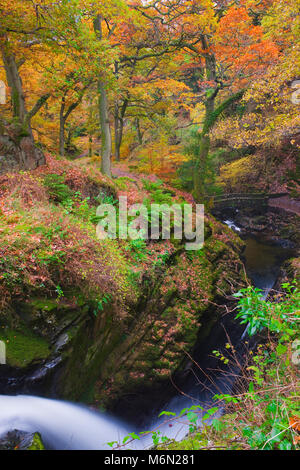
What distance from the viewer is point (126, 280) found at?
594 cm

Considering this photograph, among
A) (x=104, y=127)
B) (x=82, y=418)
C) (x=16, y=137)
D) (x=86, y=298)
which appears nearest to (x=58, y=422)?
(x=82, y=418)

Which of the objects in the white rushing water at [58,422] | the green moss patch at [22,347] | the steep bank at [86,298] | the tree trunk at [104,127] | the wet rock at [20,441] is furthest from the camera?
the tree trunk at [104,127]

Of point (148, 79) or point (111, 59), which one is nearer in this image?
point (111, 59)

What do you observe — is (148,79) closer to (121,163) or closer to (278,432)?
(121,163)

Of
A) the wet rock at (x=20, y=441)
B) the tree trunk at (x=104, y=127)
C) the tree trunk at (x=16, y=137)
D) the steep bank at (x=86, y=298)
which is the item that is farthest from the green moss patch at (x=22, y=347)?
the tree trunk at (x=104, y=127)

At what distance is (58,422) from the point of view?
398 cm

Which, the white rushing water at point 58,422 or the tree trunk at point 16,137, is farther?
the tree trunk at point 16,137

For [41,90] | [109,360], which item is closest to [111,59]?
[41,90]

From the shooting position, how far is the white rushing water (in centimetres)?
348

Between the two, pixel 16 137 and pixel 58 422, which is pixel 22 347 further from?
pixel 16 137

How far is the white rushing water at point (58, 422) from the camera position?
348 centimetres

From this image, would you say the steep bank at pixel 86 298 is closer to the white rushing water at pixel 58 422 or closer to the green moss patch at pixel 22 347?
the green moss patch at pixel 22 347

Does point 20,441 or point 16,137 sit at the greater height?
point 16,137
